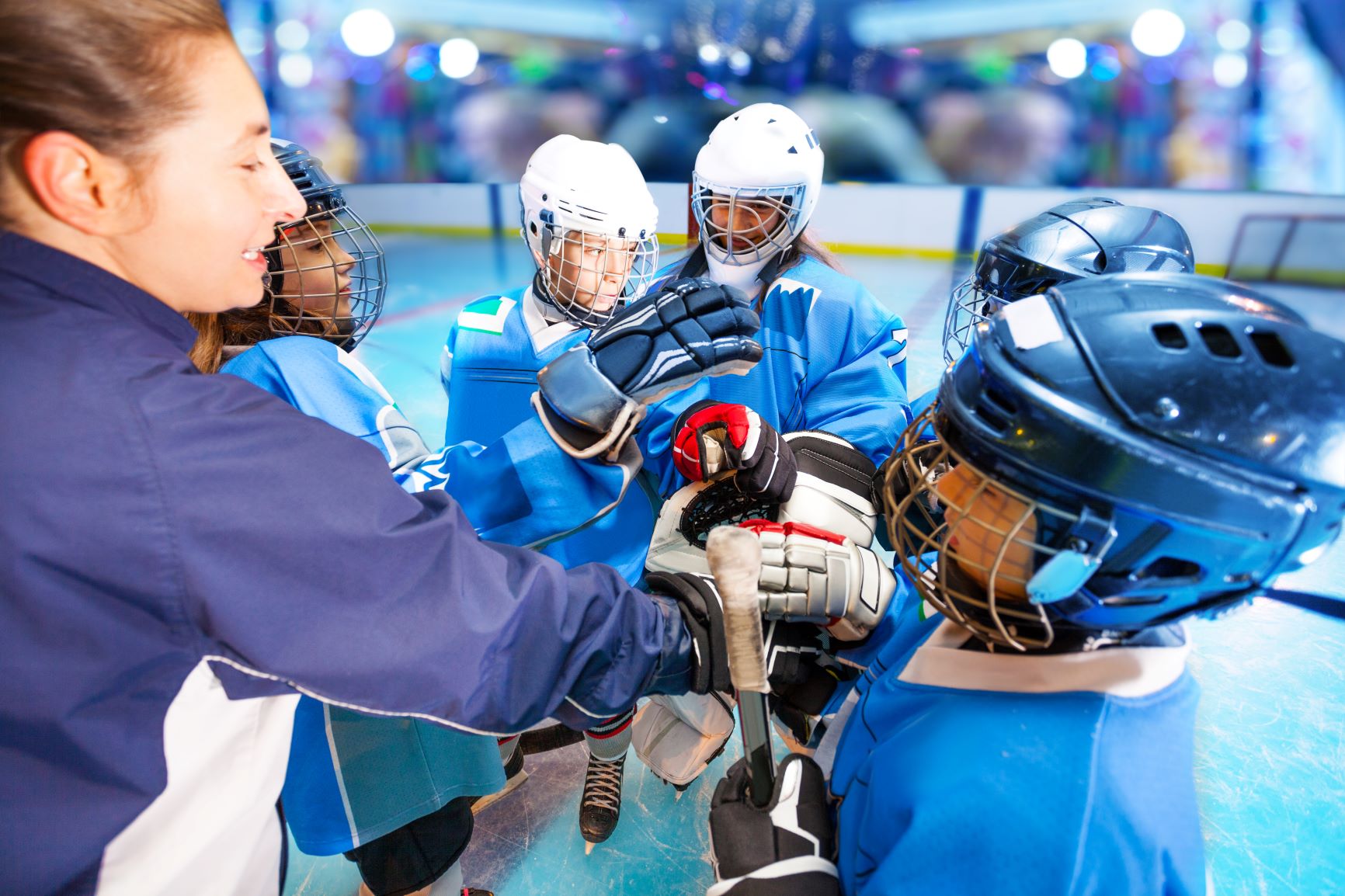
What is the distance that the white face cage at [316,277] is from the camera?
146 cm

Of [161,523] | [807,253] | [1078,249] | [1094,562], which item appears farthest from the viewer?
[807,253]

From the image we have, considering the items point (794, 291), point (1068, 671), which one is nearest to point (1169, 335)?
point (1068, 671)

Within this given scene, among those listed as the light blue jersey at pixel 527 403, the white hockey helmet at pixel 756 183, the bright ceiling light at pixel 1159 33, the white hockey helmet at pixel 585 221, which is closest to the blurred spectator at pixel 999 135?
the bright ceiling light at pixel 1159 33

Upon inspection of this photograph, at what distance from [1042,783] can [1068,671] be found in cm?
13

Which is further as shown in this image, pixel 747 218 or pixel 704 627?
pixel 747 218

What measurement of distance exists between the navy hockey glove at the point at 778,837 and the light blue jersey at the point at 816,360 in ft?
3.46

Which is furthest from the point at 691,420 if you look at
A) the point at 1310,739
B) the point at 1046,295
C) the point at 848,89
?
the point at 848,89

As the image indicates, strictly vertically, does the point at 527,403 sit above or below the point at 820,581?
below

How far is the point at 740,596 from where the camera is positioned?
948 mm

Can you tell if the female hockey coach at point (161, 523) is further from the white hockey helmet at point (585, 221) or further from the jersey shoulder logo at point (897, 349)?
the jersey shoulder logo at point (897, 349)

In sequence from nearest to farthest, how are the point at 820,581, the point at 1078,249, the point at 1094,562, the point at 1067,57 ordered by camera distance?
the point at 1094,562 → the point at 820,581 → the point at 1078,249 → the point at 1067,57

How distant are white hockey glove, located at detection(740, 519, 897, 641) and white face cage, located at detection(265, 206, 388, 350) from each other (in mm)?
952

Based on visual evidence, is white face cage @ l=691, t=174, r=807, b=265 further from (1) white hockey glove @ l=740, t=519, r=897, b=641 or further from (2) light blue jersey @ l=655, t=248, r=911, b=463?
(1) white hockey glove @ l=740, t=519, r=897, b=641

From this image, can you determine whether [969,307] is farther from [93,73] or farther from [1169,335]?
[93,73]
